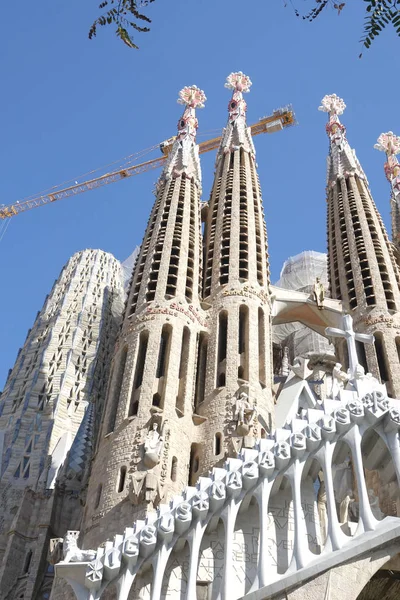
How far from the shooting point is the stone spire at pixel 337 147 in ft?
118

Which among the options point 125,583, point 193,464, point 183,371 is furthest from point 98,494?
point 125,583

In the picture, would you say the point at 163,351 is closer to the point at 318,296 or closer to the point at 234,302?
the point at 234,302

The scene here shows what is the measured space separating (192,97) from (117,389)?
70.7 feet

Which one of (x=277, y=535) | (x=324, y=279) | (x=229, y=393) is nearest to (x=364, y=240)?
(x=324, y=279)

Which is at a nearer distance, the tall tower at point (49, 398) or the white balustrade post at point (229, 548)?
the white balustrade post at point (229, 548)

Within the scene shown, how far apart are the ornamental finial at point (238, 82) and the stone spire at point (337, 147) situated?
5.49 m

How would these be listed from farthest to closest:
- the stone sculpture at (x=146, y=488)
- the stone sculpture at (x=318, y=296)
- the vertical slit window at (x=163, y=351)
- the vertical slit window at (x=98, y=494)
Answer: the stone sculpture at (x=318, y=296) < the vertical slit window at (x=163, y=351) < the vertical slit window at (x=98, y=494) < the stone sculpture at (x=146, y=488)

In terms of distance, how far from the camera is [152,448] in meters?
17.1

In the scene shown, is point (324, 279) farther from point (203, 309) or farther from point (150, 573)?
point (150, 573)

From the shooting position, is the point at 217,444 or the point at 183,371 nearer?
the point at 217,444

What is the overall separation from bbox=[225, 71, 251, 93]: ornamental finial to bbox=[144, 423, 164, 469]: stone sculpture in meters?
25.7

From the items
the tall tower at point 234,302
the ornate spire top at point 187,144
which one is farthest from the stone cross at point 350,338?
the ornate spire top at point 187,144

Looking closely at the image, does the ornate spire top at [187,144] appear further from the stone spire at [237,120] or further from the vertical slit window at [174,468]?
the vertical slit window at [174,468]

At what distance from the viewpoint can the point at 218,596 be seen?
461 inches
